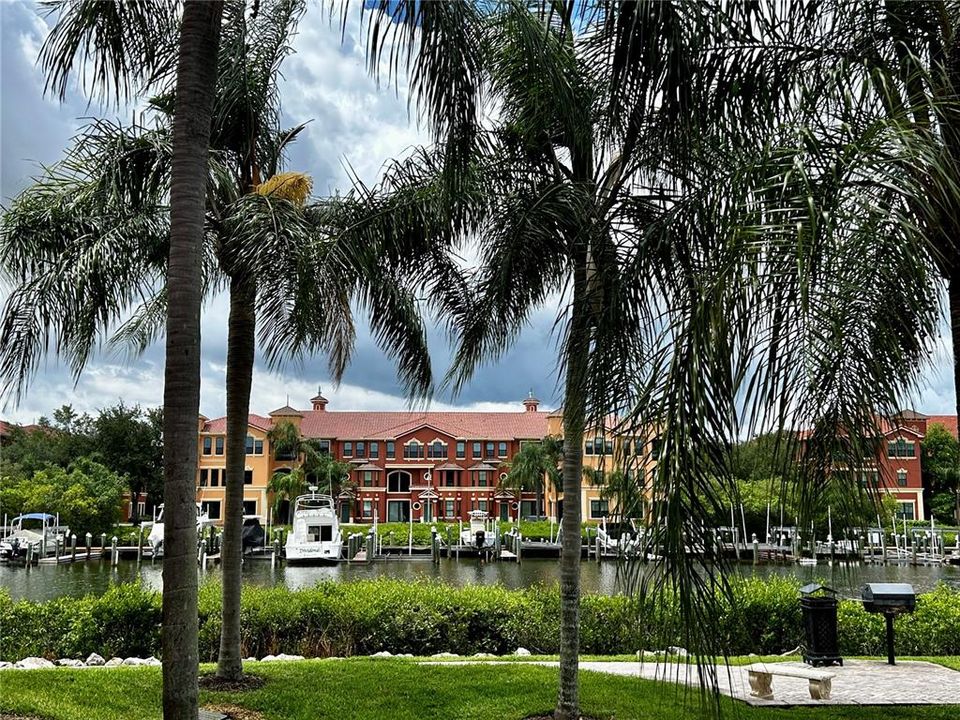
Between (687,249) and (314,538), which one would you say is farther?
(314,538)

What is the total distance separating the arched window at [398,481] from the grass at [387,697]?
49.7 m

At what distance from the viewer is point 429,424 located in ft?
194

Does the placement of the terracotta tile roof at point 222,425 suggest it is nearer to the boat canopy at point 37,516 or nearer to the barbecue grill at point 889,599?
the boat canopy at point 37,516

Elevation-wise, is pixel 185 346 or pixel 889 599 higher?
pixel 185 346

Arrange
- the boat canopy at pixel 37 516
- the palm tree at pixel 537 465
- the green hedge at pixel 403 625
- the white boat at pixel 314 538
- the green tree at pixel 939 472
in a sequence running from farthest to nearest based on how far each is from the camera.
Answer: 1. the palm tree at pixel 537 465
2. the green tree at pixel 939 472
3. the boat canopy at pixel 37 516
4. the white boat at pixel 314 538
5. the green hedge at pixel 403 625

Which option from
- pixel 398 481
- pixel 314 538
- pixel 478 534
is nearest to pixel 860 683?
pixel 478 534

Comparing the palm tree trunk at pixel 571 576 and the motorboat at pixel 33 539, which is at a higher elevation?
the palm tree trunk at pixel 571 576

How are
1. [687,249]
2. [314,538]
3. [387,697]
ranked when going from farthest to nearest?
1. [314,538]
2. [387,697]
3. [687,249]

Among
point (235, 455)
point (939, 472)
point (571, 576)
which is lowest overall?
point (571, 576)

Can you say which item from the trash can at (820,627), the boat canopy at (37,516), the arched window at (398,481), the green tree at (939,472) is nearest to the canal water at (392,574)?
the boat canopy at (37,516)

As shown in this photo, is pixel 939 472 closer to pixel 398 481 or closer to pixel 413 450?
pixel 413 450

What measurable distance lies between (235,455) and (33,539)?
32275mm

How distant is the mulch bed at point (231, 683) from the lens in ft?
27.5

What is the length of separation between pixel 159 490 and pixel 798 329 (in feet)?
187
